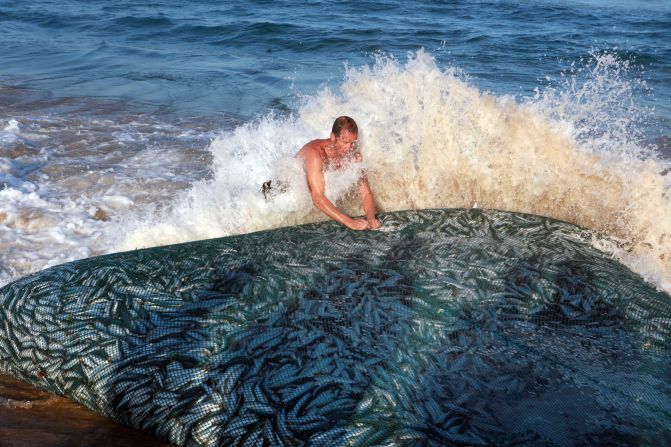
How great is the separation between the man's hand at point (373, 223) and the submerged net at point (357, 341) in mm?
229

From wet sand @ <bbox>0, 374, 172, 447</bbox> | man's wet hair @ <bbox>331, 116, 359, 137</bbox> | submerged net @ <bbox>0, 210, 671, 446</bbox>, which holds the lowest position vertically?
wet sand @ <bbox>0, 374, 172, 447</bbox>

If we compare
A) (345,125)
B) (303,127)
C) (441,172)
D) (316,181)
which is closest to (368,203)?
(316,181)

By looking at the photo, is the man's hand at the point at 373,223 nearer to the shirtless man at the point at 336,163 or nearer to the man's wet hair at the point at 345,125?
the shirtless man at the point at 336,163

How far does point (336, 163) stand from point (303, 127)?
153 cm

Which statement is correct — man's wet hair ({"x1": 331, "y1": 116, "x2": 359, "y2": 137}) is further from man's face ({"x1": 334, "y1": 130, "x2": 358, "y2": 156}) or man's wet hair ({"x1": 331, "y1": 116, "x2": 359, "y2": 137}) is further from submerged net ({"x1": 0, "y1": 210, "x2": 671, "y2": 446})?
submerged net ({"x1": 0, "y1": 210, "x2": 671, "y2": 446})

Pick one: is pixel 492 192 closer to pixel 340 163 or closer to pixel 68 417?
pixel 340 163

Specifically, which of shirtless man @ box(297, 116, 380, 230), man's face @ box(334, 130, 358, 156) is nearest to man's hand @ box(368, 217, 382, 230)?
shirtless man @ box(297, 116, 380, 230)

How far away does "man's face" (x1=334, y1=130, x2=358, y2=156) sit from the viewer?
16.2ft

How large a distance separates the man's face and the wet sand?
9.01ft

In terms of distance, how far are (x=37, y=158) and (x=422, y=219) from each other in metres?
5.63

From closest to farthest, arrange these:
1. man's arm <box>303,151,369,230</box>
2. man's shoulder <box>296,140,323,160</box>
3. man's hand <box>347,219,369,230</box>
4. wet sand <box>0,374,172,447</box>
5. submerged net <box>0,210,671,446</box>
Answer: submerged net <box>0,210,671,446</box>
wet sand <box>0,374,172,447</box>
man's hand <box>347,219,369,230</box>
man's arm <box>303,151,369,230</box>
man's shoulder <box>296,140,323,160</box>

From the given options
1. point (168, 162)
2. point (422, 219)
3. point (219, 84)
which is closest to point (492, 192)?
point (422, 219)

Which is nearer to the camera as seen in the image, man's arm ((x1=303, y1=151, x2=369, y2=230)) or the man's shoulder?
man's arm ((x1=303, y1=151, x2=369, y2=230))

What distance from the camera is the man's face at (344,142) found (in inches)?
194
